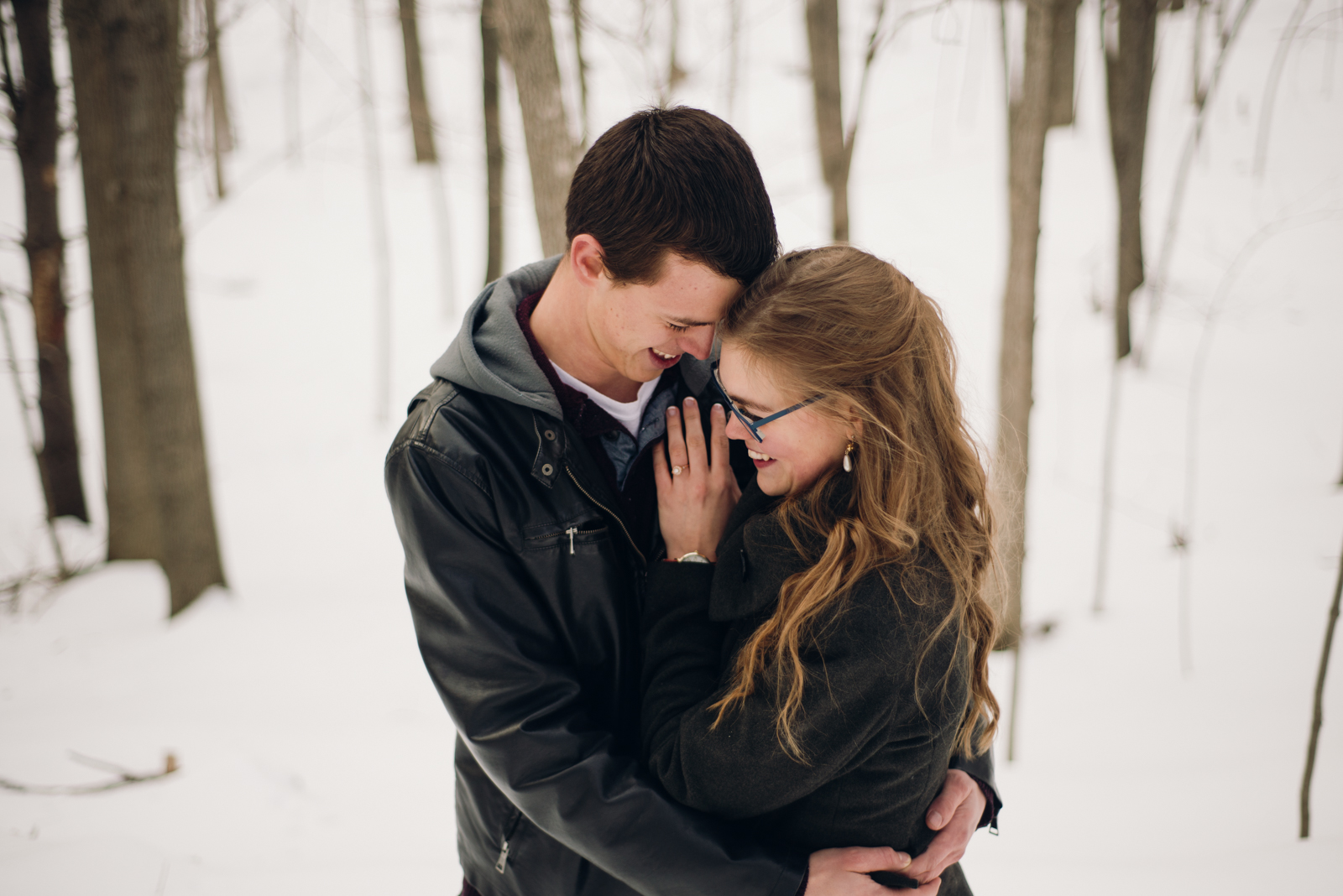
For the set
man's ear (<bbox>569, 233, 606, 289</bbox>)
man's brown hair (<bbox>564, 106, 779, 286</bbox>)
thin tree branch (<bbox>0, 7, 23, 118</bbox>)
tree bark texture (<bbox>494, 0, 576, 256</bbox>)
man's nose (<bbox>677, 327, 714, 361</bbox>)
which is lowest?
man's nose (<bbox>677, 327, 714, 361</bbox>)

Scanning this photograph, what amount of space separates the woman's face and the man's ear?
0.31 metres

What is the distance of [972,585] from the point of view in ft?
4.85

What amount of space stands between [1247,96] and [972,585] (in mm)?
16849

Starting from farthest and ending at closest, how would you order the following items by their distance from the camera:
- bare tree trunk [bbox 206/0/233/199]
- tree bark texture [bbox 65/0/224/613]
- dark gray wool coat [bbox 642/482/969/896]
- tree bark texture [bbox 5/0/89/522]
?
bare tree trunk [bbox 206/0/233/199] → tree bark texture [bbox 5/0/89/522] → tree bark texture [bbox 65/0/224/613] → dark gray wool coat [bbox 642/482/969/896]

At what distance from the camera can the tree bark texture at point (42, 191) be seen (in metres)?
5.24

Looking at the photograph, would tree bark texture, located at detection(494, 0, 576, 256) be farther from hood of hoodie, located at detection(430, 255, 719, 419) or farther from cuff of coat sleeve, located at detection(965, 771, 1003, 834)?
cuff of coat sleeve, located at detection(965, 771, 1003, 834)

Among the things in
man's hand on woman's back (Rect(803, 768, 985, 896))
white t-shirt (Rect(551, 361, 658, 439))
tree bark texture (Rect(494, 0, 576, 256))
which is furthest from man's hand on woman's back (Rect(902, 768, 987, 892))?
tree bark texture (Rect(494, 0, 576, 256))

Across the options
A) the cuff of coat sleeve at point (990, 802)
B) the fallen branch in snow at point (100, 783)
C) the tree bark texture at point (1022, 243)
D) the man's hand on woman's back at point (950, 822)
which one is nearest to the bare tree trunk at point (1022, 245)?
the tree bark texture at point (1022, 243)

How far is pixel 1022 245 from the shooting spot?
10.8 ft

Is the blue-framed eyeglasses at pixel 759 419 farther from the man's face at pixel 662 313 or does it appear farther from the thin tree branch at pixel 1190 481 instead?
the thin tree branch at pixel 1190 481

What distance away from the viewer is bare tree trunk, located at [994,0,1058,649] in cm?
308

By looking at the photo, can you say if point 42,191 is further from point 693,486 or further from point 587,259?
point 693,486

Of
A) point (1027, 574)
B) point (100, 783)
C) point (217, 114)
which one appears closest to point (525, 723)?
point (100, 783)

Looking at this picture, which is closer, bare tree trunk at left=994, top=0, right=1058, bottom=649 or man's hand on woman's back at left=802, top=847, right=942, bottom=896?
man's hand on woman's back at left=802, top=847, right=942, bottom=896
